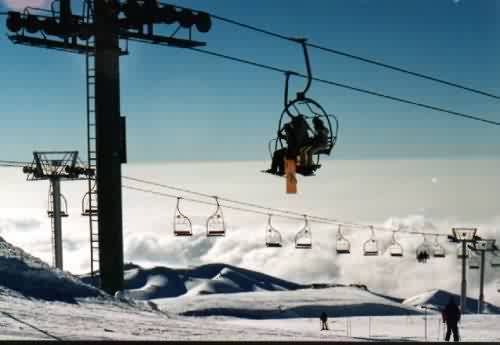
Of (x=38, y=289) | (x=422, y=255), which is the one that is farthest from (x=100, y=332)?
(x=422, y=255)

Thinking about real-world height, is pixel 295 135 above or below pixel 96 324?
above

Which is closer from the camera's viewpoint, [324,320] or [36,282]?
[36,282]

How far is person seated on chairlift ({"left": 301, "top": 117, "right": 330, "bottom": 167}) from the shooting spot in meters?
14.7

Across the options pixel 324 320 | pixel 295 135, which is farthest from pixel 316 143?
pixel 324 320

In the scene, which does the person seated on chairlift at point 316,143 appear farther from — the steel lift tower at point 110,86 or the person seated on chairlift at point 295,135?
the steel lift tower at point 110,86

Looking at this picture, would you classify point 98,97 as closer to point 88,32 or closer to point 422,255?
point 88,32

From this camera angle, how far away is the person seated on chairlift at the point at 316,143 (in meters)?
14.7

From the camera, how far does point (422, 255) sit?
189 ft

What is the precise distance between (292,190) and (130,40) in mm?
17834

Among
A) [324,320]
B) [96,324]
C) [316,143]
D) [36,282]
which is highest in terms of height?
[316,143]

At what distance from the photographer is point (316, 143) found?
48.2 feet

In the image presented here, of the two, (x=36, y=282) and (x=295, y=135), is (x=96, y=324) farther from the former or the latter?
(x=295, y=135)

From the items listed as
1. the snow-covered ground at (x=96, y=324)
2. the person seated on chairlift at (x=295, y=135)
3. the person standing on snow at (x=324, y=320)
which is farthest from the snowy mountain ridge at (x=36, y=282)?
the person standing on snow at (x=324, y=320)

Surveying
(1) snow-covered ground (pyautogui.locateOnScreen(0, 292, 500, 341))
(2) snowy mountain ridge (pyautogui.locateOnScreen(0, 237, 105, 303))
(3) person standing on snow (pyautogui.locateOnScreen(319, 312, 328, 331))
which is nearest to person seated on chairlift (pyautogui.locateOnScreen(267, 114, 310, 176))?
(1) snow-covered ground (pyautogui.locateOnScreen(0, 292, 500, 341))
